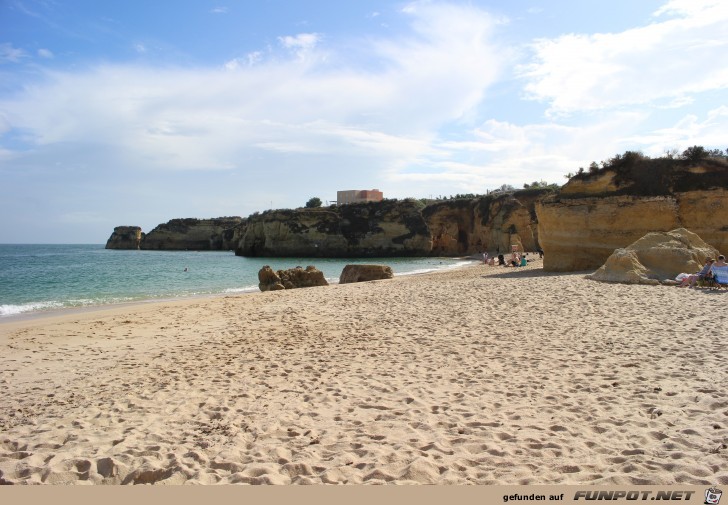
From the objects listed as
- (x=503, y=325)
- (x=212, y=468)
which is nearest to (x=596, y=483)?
(x=212, y=468)

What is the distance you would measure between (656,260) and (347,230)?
52.2m

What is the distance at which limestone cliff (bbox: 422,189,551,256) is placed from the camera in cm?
5359

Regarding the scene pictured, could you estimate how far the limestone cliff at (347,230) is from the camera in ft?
209

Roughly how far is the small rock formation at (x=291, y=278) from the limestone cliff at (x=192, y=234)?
7392cm

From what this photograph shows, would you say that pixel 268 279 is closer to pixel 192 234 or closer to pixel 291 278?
pixel 291 278

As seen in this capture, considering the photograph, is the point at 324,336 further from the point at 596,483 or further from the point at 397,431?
the point at 596,483

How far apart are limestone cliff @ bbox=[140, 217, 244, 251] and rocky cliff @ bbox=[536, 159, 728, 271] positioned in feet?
262

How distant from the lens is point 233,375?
244 inches

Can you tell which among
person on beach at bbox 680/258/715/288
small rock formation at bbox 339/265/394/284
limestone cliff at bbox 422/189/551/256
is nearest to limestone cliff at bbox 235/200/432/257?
limestone cliff at bbox 422/189/551/256

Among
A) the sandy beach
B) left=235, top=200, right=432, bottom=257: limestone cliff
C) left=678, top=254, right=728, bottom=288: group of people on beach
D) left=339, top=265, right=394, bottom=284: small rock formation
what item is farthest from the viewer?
left=235, top=200, right=432, bottom=257: limestone cliff

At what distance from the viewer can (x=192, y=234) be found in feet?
312

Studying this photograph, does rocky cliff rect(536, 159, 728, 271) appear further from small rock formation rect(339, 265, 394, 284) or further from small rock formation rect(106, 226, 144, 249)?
small rock formation rect(106, 226, 144, 249)

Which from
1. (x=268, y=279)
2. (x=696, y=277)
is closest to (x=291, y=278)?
(x=268, y=279)

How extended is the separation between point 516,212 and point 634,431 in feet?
172
